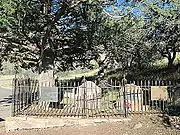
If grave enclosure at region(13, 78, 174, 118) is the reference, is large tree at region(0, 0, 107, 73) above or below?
above

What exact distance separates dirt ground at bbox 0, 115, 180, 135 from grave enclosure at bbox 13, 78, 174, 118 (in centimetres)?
100

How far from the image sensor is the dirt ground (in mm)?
10702

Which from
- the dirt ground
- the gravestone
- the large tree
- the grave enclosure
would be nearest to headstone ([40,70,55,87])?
the large tree

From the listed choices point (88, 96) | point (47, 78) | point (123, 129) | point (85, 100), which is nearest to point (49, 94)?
point (85, 100)

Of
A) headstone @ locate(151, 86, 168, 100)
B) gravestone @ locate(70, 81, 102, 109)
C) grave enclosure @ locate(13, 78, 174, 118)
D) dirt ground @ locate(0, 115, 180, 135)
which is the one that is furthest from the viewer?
gravestone @ locate(70, 81, 102, 109)

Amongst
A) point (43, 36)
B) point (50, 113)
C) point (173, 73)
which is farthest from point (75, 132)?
point (173, 73)

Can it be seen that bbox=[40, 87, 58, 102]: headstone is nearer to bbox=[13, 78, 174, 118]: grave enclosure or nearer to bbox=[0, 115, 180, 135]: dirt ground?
bbox=[13, 78, 174, 118]: grave enclosure

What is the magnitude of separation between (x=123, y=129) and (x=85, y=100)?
3049 millimetres

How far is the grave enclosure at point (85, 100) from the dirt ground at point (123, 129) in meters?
1.00

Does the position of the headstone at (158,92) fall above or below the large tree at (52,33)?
below

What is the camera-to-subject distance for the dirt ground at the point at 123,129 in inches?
421

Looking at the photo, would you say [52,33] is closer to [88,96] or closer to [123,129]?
[88,96]

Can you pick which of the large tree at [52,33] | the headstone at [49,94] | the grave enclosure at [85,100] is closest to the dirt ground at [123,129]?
the grave enclosure at [85,100]

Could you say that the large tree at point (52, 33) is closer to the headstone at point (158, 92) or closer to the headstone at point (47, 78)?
the headstone at point (47, 78)
